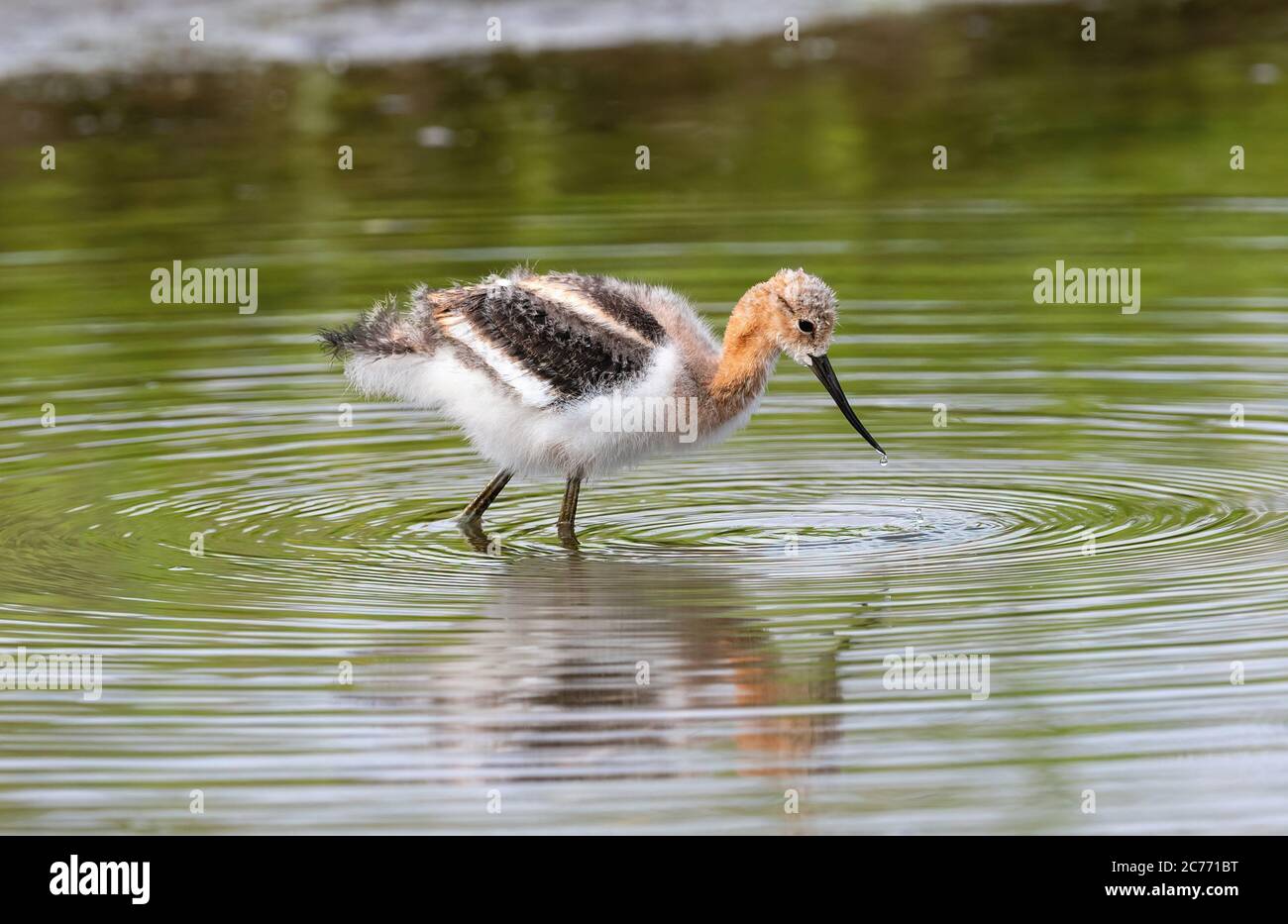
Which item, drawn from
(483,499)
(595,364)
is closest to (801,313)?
(595,364)

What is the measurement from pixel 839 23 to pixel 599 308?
15391mm

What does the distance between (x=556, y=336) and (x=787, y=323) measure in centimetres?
95

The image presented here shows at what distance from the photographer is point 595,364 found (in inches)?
387

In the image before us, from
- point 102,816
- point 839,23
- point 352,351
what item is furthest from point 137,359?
point 839,23

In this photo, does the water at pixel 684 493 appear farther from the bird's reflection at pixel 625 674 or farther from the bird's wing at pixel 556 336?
the bird's wing at pixel 556 336

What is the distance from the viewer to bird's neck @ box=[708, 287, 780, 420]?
10.1 meters

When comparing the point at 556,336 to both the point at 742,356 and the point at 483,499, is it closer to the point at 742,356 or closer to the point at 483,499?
the point at 742,356

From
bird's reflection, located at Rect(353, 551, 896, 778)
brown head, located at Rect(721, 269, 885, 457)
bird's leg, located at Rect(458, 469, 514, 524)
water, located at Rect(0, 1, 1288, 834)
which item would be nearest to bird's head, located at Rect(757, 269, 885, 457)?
brown head, located at Rect(721, 269, 885, 457)

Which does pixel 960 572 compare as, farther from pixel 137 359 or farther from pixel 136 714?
pixel 137 359

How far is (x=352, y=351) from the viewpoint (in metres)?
10.8

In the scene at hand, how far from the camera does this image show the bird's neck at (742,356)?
10.1 m

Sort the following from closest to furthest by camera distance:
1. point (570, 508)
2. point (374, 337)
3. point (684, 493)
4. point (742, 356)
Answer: point (742, 356), point (570, 508), point (374, 337), point (684, 493)

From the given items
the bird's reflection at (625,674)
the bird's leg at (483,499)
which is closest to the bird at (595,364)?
the bird's leg at (483,499)

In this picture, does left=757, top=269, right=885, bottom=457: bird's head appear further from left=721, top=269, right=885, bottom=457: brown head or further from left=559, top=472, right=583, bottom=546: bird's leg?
left=559, top=472, right=583, bottom=546: bird's leg
